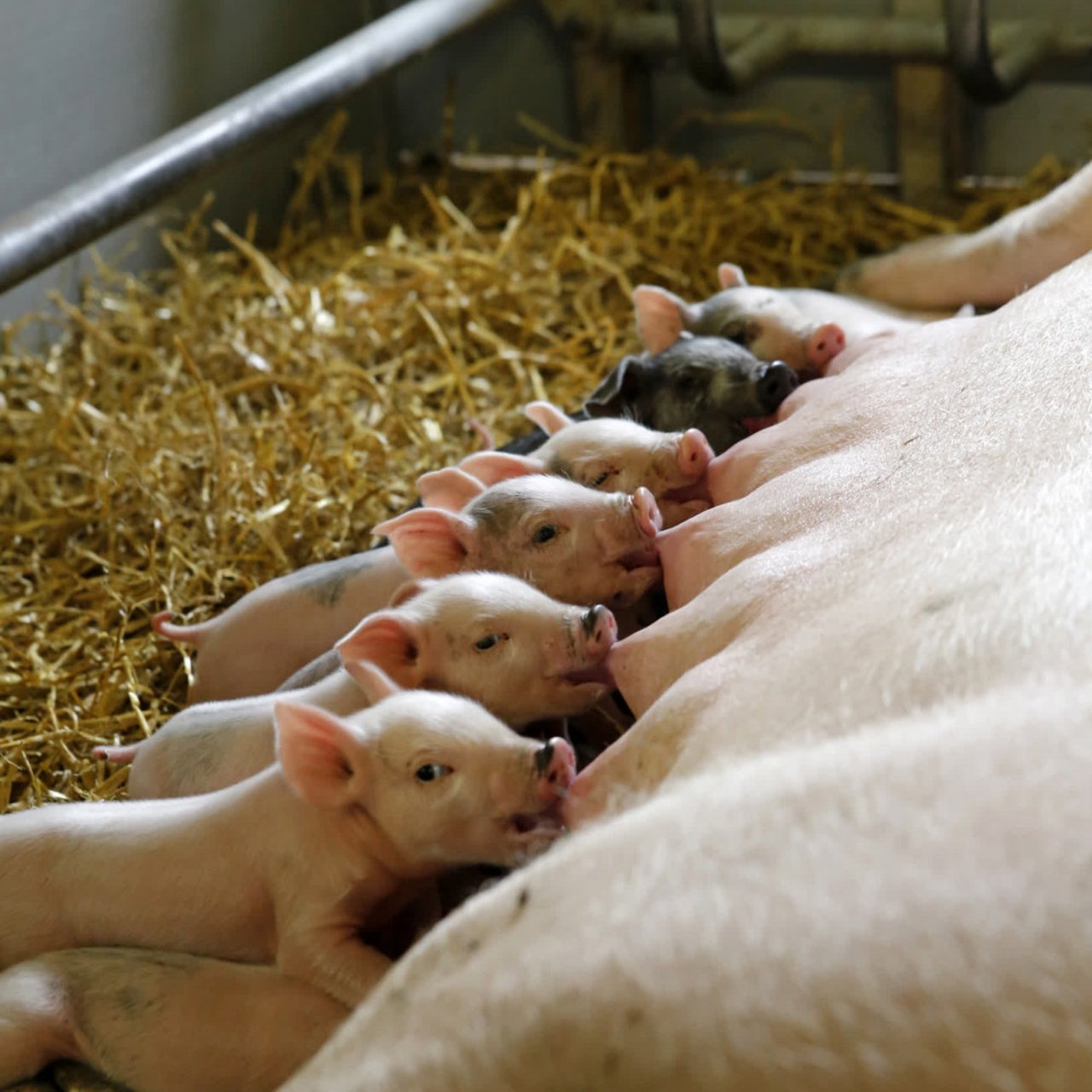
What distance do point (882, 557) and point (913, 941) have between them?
563 millimetres

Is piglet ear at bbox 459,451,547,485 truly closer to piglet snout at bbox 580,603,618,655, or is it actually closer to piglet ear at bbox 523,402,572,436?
piglet ear at bbox 523,402,572,436

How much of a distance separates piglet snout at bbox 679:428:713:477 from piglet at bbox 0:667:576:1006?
54 cm

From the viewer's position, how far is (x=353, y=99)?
433 cm

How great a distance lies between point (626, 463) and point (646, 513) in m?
0.20

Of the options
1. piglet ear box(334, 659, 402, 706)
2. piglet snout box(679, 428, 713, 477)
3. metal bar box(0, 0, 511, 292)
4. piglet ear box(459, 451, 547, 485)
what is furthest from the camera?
metal bar box(0, 0, 511, 292)

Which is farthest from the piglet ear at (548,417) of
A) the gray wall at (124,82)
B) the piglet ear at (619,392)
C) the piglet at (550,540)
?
the gray wall at (124,82)

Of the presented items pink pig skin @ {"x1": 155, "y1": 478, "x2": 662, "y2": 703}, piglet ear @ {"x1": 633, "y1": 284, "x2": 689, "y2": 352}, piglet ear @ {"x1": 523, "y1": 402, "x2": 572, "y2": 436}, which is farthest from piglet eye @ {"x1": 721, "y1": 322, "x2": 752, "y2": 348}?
pink pig skin @ {"x1": 155, "y1": 478, "x2": 662, "y2": 703}

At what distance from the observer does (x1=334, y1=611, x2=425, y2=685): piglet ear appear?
5.12 ft

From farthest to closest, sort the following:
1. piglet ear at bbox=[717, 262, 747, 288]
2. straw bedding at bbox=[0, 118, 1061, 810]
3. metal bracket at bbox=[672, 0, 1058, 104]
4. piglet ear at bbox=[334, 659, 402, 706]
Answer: metal bracket at bbox=[672, 0, 1058, 104]
piglet ear at bbox=[717, 262, 747, 288]
straw bedding at bbox=[0, 118, 1061, 810]
piglet ear at bbox=[334, 659, 402, 706]

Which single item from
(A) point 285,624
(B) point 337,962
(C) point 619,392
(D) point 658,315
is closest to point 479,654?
(B) point 337,962

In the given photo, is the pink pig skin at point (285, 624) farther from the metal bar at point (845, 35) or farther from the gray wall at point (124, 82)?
the metal bar at point (845, 35)

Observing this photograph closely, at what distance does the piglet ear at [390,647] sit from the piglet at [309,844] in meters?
0.08

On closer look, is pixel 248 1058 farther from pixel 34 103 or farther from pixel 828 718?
pixel 34 103

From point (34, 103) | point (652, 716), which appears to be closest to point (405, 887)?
point (652, 716)
